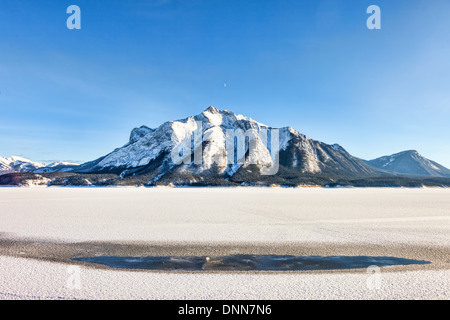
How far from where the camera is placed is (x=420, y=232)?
2005 cm

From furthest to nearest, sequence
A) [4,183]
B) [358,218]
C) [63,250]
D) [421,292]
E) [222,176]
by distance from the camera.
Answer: [222,176] < [4,183] < [358,218] < [63,250] < [421,292]
